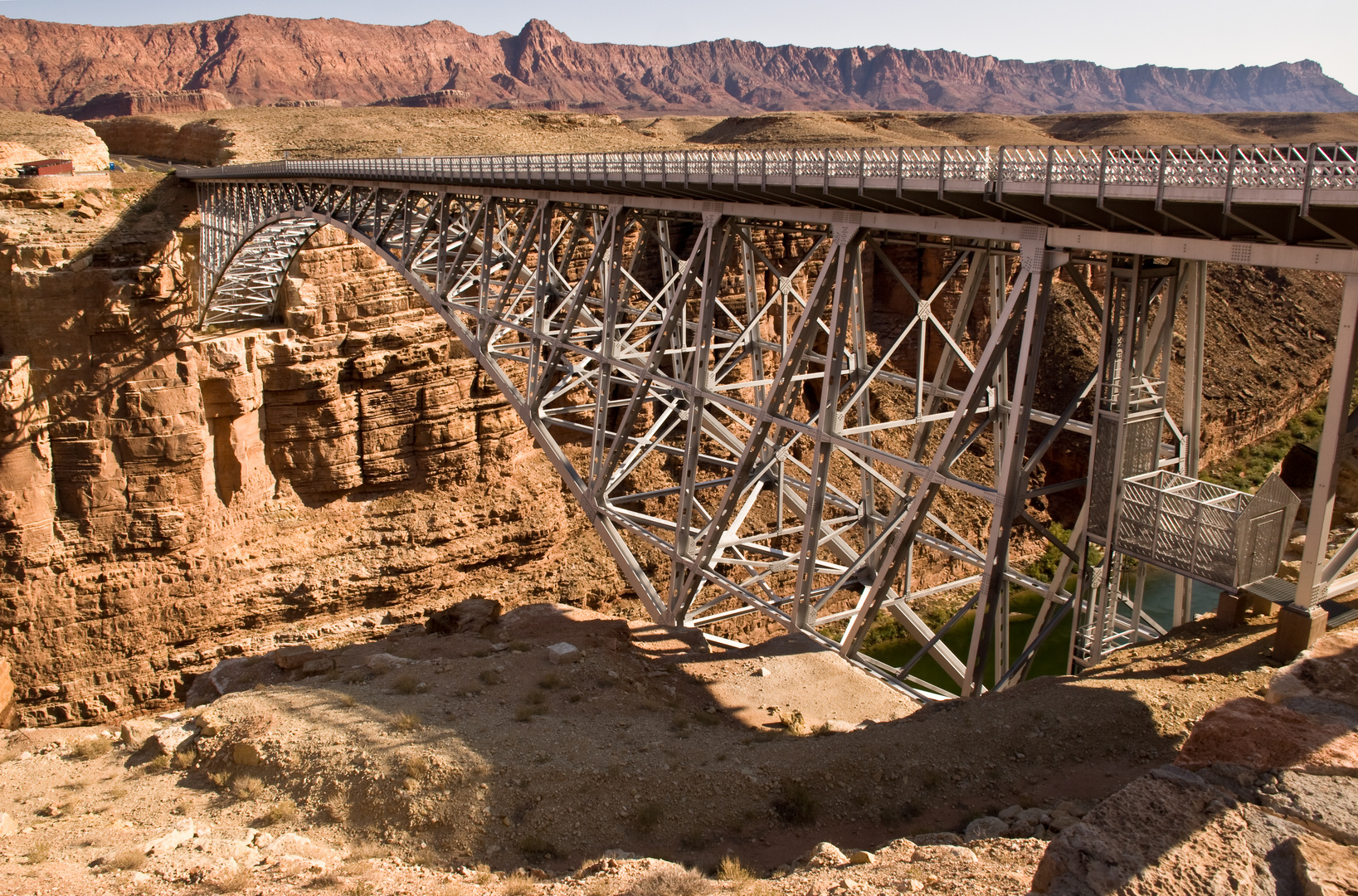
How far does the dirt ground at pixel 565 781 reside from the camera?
7980mm

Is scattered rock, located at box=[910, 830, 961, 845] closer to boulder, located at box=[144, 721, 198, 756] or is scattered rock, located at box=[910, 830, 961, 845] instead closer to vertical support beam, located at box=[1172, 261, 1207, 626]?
vertical support beam, located at box=[1172, 261, 1207, 626]

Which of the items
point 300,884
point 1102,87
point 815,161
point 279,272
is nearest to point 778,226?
point 815,161

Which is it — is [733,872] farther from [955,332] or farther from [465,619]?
[465,619]

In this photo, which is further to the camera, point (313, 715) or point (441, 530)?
point (441, 530)

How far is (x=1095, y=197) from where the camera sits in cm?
834

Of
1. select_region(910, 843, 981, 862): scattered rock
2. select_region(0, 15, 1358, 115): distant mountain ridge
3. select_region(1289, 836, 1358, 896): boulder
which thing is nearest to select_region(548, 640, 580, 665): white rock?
select_region(910, 843, 981, 862): scattered rock

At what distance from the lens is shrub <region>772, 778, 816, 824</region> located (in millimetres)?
9086

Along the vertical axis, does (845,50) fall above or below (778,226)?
above

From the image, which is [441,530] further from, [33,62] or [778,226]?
[33,62]

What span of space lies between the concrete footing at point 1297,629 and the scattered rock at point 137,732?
12961 millimetres

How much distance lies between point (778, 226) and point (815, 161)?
2.16 metres

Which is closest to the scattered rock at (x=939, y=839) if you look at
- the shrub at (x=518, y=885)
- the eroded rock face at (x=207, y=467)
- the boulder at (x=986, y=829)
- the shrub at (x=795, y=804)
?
the boulder at (x=986, y=829)

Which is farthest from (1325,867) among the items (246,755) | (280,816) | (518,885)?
(246,755)

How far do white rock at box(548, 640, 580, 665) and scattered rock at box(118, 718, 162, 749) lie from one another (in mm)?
5378
